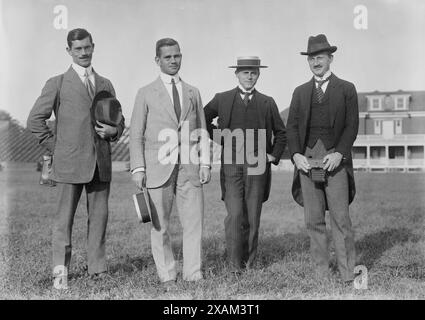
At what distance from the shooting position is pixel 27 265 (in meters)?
6.21

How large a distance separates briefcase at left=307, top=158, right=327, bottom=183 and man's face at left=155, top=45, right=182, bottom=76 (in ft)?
5.06

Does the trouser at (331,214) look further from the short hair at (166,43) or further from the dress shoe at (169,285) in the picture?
the short hair at (166,43)

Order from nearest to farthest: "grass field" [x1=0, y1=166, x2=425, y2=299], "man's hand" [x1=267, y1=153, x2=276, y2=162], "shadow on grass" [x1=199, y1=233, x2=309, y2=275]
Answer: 1. "grass field" [x1=0, y1=166, x2=425, y2=299]
2. "man's hand" [x1=267, y1=153, x2=276, y2=162]
3. "shadow on grass" [x1=199, y1=233, x2=309, y2=275]

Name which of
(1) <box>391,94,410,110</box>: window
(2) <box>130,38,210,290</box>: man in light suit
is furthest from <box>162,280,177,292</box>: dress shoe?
(1) <box>391,94,410,110</box>: window

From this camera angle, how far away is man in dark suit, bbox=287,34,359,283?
546 centimetres

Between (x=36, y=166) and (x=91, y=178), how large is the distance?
2039cm

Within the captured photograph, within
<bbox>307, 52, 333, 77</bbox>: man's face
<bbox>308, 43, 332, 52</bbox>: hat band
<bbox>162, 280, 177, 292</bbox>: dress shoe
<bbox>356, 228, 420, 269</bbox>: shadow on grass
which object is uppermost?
<bbox>308, 43, 332, 52</bbox>: hat band

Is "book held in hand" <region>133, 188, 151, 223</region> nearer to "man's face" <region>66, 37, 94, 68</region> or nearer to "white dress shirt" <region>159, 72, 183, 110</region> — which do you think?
"white dress shirt" <region>159, 72, 183, 110</region>

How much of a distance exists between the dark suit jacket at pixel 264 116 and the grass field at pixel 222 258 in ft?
3.69

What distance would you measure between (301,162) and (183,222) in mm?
1247

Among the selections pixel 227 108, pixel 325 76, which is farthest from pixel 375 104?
pixel 325 76

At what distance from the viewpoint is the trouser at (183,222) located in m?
5.33
